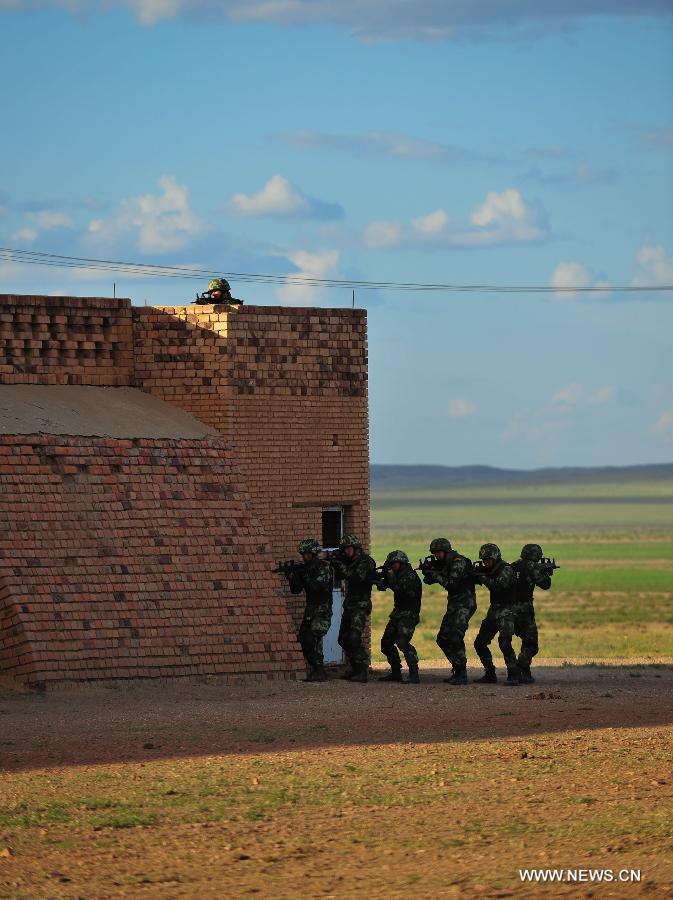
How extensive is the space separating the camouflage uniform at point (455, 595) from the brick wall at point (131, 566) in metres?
1.83

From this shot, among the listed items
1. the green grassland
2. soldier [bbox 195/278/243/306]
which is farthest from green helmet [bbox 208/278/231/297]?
the green grassland

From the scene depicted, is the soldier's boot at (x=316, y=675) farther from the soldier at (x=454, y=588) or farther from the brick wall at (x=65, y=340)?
the brick wall at (x=65, y=340)

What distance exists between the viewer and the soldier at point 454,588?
20656 mm

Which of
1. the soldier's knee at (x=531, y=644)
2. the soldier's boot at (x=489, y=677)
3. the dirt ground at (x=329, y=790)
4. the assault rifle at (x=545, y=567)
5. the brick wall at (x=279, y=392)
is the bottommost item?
the dirt ground at (x=329, y=790)

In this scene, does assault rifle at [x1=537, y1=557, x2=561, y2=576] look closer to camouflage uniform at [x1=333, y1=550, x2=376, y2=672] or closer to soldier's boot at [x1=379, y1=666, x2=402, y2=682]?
camouflage uniform at [x1=333, y1=550, x2=376, y2=672]

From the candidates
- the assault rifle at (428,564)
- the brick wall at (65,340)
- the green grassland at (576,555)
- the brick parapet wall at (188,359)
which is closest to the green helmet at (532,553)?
the assault rifle at (428,564)

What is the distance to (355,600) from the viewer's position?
Answer: 21.0 metres

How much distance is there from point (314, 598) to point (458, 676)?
2050mm

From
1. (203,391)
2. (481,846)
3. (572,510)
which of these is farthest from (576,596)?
(572,510)

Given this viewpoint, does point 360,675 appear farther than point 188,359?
No

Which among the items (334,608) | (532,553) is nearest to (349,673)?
(334,608)

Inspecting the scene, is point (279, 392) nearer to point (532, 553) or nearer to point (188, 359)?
point (188, 359)

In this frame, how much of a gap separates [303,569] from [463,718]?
144 inches

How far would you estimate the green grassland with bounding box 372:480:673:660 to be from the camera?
40.4m
